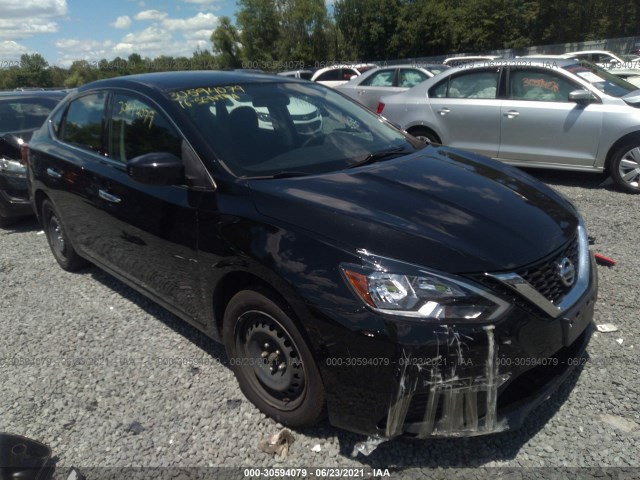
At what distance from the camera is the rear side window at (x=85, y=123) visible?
3.91 m

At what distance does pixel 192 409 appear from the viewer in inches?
115

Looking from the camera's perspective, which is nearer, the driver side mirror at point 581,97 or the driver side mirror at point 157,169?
the driver side mirror at point 157,169

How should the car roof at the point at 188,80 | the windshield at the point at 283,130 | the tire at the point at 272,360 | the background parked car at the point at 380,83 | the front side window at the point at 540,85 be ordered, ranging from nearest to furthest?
the tire at the point at 272,360, the windshield at the point at 283,130, the car roof at the point at 188,80, the front side window at the point at 540,85, the background parked car at the point at 380,83

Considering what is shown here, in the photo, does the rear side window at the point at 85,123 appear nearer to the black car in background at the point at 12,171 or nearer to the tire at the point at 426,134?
the black car in background at the point at 12,171

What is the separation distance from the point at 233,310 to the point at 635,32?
5593cm

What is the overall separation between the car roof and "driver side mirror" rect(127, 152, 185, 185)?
72cm

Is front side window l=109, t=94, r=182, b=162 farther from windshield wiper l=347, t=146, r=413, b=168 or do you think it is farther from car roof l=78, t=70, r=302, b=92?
windshield wiper l=347, t=146, r=413, b=168

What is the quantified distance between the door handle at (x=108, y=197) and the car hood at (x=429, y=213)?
1.26 meters

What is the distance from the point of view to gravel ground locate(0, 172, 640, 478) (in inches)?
96.7

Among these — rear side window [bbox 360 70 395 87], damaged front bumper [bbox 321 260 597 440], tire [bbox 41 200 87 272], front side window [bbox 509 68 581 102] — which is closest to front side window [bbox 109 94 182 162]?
tire [bbox 41 200 87 272]

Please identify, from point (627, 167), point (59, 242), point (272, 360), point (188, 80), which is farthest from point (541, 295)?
point (627, 167)

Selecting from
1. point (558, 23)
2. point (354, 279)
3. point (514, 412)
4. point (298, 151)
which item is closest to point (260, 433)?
point (354, 279)

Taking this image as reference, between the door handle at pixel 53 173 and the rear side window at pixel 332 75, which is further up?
the rear side window at pixel 332 75

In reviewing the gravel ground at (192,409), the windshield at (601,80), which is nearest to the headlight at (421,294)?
the gravel ground at (192,409)
